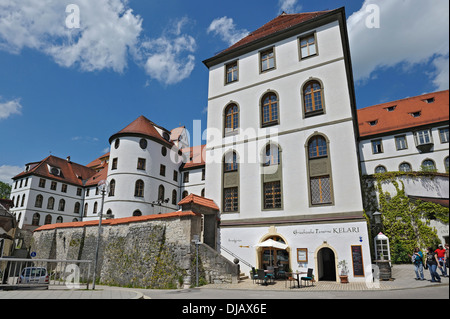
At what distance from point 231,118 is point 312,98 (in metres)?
6.30

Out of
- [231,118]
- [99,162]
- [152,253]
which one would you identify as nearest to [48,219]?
[99,162]

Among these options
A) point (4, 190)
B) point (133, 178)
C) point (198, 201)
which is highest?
point (4, 190)

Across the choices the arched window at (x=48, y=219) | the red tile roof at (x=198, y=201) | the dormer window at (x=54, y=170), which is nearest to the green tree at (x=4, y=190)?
the dormer window at (x=54, y=170)

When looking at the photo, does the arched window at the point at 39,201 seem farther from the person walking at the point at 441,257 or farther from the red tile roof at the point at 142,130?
the person walking at the point at 441,257

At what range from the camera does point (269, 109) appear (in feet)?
68.0

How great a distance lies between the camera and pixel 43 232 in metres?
29.8

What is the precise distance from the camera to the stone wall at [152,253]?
16.8 m

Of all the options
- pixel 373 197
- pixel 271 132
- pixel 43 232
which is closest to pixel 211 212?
pixel 271 132

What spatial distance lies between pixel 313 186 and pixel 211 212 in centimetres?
705

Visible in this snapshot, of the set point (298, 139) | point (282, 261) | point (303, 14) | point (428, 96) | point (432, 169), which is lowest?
point (282, 261)

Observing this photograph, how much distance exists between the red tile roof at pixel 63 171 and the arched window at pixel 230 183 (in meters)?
37.6

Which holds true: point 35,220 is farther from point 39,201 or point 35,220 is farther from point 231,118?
point 231,118
